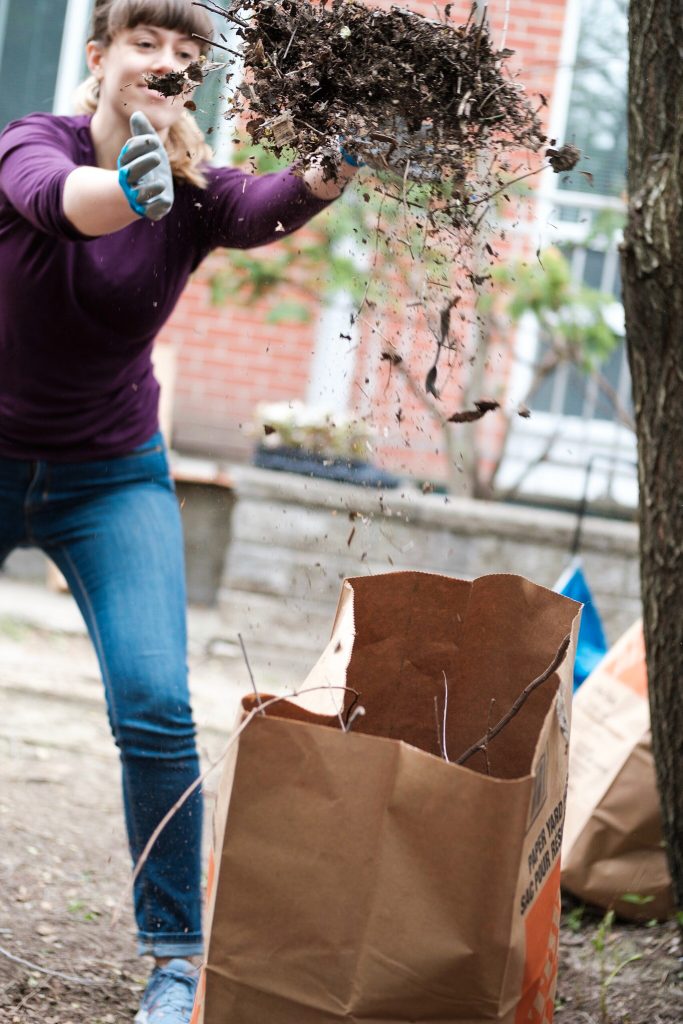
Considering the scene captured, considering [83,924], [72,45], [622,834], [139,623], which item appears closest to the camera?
[139,623]

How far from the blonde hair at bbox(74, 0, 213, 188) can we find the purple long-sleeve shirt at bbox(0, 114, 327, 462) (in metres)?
0.05

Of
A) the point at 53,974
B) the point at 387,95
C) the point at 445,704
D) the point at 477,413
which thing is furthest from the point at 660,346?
the point at 53,974

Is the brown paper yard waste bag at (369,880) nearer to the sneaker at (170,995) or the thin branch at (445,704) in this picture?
the thin branch at (445,704)

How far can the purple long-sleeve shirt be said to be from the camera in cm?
201

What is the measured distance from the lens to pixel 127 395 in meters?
2.20

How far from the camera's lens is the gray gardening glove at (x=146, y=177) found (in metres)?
1.67

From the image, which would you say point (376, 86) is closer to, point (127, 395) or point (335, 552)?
point (127, 395)

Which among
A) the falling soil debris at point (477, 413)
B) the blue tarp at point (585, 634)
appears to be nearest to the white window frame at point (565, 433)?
the blue tarp at point (585, 634)

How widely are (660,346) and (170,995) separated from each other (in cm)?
146

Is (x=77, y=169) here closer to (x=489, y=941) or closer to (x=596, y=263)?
(x=489, y=941)

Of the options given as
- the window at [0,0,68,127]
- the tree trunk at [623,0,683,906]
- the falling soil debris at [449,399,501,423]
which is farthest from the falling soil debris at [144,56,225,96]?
the window at [0,0,68,127]

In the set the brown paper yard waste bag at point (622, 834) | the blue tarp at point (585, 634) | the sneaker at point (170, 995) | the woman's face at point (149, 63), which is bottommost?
the sneaker at point (170, 995)

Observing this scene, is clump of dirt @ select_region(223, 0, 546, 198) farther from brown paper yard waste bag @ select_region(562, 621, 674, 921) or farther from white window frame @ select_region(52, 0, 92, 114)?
white window frame @ select_region(52, 0, 92, 114)

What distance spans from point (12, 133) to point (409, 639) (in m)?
1.15
